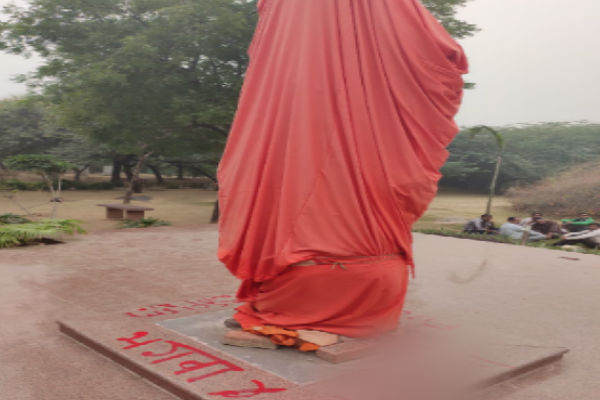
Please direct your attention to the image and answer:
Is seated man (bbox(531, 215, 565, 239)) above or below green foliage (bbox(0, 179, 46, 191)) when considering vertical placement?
above

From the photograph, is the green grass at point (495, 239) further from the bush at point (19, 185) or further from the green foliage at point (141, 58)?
the bush at point (19, 185)

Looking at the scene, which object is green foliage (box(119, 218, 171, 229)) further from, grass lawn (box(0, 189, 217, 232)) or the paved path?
the paved path

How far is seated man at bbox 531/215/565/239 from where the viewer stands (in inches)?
618

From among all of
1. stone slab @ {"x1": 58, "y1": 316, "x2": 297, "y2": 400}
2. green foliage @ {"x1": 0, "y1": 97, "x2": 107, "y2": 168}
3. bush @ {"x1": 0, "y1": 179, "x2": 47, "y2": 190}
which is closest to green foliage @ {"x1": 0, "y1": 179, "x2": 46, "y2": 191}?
bush @ {"x1": 0, "y1": 179, "x2": 47, "y2": 190}

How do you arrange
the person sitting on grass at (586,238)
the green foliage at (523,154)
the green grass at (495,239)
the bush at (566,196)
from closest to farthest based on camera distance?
the green grass at (495,239)
the person sitting on grass at (586,238)
the bush at (566,196)
the green foliage at (523,154)

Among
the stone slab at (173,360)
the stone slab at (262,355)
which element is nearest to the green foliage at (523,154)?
the stone slab at (262,355)

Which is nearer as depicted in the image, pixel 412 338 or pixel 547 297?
pixel 412 338

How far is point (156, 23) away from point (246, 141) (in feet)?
34.1

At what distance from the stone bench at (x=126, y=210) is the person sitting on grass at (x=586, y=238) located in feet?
37.1

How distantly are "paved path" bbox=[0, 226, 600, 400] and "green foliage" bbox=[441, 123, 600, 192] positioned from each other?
20129 mm

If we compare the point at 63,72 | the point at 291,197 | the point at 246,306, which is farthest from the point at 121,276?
the point at 63,72

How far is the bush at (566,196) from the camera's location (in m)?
21.7

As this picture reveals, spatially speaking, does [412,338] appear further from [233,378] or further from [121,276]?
[121,276]

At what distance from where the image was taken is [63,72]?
50.5 ft
